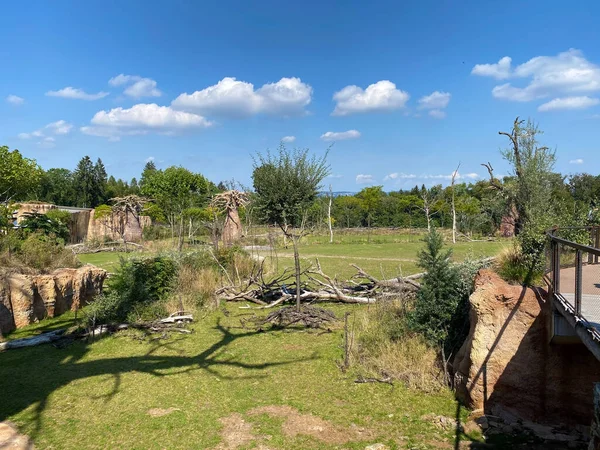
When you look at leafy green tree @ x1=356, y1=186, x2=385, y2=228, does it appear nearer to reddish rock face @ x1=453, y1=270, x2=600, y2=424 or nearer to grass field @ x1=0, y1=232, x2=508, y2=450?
grass field @ x1=0, y1=232, x2=508, y2=450

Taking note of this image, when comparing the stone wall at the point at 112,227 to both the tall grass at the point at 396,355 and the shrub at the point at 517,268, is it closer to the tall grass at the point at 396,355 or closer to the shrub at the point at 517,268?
the tall grass at the point at 396,355

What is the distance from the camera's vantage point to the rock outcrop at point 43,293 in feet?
29.3

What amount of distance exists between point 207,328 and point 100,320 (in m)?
2.34

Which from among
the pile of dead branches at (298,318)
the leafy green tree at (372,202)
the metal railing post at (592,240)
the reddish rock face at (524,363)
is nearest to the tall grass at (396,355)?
the reddish rock face at (524,363)

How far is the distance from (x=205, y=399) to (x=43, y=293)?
21.7 feet

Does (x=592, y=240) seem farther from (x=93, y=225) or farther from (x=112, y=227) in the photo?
(x=93, y=225)

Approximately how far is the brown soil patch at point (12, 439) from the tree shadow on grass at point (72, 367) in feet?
1.55

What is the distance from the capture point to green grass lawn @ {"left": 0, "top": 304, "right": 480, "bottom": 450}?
4.58 m

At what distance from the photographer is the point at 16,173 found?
22531mm

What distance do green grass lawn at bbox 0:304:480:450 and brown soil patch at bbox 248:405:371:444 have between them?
1cm

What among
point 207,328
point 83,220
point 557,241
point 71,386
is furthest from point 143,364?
point 83,220

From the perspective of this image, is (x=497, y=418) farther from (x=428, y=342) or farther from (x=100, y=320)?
(x=100, y=320)

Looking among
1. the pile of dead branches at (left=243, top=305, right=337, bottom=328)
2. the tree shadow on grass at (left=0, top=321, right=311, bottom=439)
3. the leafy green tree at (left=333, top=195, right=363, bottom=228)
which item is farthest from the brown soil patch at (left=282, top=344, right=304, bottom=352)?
the leafy green tree at (left=333, top=195, right=363, bottom=228)

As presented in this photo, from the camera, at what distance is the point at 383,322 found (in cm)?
779
